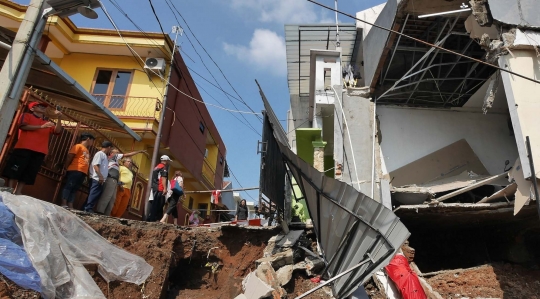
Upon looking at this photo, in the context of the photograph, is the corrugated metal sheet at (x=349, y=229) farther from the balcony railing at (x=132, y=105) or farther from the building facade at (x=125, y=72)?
the balcony railing at (x=132, y=105)

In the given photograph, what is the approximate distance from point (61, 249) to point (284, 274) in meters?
3.51

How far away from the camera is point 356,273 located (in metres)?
4.55

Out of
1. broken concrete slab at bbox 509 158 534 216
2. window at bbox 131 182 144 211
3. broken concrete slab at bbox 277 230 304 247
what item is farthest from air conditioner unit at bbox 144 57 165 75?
broken concrete slab at bbox 509 158 534 216

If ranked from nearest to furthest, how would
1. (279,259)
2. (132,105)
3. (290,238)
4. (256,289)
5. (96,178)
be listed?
(256,289) < (96,178) < (279,259) < (290,238) < (132,105)

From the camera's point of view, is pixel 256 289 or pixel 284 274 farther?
pixel 284 274

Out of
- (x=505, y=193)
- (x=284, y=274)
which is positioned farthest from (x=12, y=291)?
(x=505, y=193)

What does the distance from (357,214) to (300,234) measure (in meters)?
2.70

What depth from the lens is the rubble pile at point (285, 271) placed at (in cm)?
508

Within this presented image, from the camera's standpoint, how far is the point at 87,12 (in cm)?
566

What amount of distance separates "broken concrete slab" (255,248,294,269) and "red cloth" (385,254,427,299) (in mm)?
1856

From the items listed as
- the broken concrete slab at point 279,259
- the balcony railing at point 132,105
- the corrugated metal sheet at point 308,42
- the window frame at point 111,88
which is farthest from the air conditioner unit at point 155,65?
the broken concrete slab at point 279,259

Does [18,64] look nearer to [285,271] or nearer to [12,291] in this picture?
[12,291]

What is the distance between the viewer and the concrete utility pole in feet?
15.4

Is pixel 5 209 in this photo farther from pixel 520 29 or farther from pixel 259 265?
pixel 520 29
